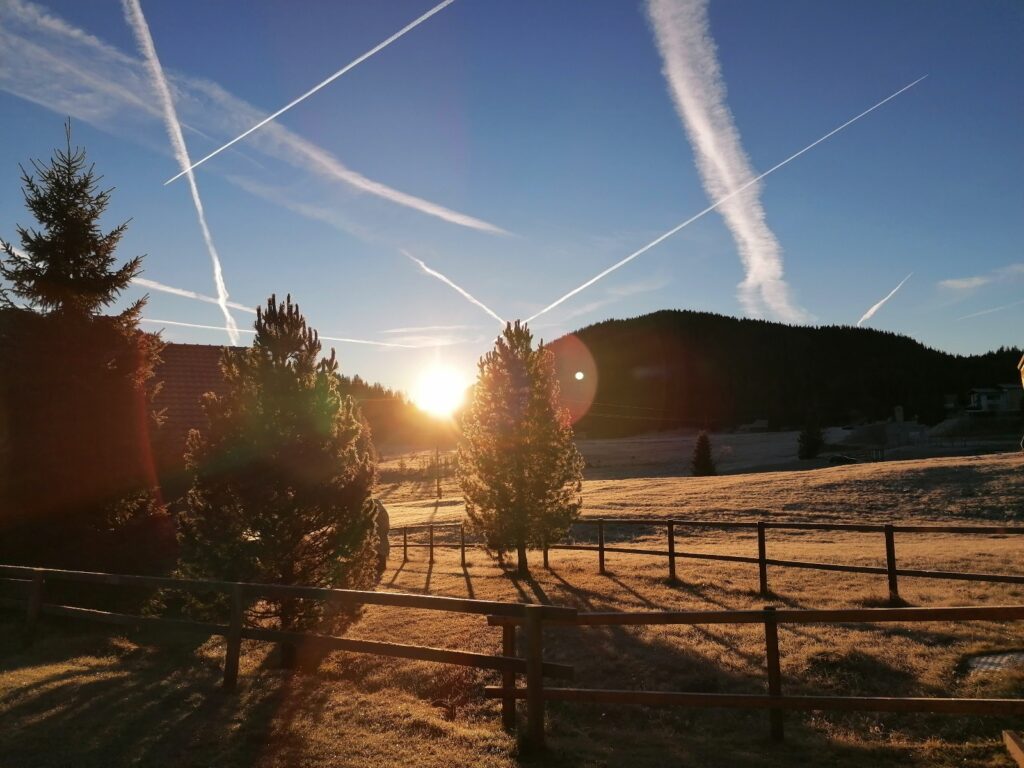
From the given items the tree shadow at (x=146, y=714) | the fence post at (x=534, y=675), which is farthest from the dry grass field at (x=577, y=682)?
the fence post at (x=534, y=675)

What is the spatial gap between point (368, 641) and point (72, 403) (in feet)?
34.6

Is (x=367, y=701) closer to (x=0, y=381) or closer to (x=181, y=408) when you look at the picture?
(x=0, y=381)

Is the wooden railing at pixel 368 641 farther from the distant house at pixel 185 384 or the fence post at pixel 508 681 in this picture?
the distant house at pixel 185 384

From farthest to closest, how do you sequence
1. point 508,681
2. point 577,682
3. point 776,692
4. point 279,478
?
point 279,478 → point 577,682 → point 508,681 → point 776,692

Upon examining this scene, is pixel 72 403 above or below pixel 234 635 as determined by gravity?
above

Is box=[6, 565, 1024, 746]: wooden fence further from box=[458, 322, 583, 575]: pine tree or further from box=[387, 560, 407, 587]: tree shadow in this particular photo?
box=[387, 560, 407, 587]: tree shadow

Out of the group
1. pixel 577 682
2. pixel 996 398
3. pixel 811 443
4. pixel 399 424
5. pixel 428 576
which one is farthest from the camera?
pixel 399 424

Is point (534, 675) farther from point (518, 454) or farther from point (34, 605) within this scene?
point (518, 454)

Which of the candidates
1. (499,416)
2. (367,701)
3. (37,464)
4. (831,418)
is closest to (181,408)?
(37,464)

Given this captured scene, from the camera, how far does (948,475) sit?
35.8 metres

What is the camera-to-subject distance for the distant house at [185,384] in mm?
21094

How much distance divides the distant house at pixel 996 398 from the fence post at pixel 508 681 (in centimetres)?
13116

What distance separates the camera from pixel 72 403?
14602 mm

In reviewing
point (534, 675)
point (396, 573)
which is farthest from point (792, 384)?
point (534, 675)
